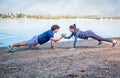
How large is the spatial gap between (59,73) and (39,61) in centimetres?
246

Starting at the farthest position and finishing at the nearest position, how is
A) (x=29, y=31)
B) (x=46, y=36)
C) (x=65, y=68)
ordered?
(x=29, y=31) < (x=46, y=36) < (x=65, y=68)

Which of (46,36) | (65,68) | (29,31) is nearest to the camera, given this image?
(65,68)

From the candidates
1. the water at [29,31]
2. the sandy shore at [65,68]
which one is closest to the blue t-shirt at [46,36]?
the sandy shore at [65,68]

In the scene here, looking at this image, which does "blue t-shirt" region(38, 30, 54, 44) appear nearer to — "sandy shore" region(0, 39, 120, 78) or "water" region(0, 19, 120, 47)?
"sandy shore" region(0, 39, 120, 78)

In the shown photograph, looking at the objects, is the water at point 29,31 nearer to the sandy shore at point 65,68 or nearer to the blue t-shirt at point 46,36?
the blue t-shirt at point 46,36

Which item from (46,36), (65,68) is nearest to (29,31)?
(46,36)

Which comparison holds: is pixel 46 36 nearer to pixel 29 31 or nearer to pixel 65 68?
pixel 65 68

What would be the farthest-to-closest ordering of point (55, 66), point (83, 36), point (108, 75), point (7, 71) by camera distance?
point (83, 36), point (55, 66), point (7, 71), point (108, 75)

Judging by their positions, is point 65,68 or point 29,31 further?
point 29,31

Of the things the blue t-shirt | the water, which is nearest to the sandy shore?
the blue t-shirt

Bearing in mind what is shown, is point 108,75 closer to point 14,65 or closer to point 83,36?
point 14,65

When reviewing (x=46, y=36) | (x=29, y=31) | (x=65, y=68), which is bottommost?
(x=29, y=31)

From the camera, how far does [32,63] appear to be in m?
11.5

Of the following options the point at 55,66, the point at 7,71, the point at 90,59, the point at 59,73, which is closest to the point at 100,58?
the point at 90,59
